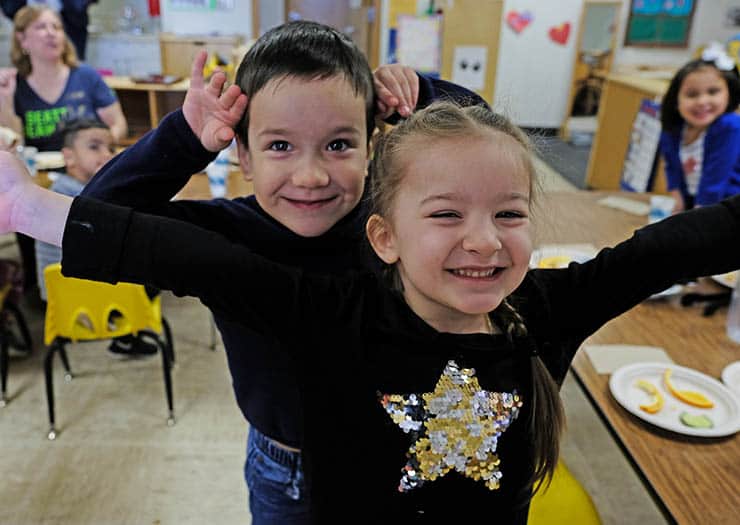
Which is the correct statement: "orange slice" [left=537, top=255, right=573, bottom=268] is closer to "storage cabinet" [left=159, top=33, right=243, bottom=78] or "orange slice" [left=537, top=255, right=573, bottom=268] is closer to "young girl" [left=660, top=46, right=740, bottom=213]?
"young girl" [left=660, top=46, right=740, bottom=213]

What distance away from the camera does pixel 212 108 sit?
0.96 m

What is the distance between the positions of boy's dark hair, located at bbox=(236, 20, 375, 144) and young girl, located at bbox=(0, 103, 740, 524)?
0.12m

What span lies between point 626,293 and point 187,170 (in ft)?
2.20

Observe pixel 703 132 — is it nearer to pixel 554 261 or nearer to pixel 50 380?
pixel 554 261

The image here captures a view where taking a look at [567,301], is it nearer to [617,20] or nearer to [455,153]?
[455,153]

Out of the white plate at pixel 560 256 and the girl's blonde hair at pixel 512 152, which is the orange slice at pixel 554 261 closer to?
the white plate at pixel 560 256

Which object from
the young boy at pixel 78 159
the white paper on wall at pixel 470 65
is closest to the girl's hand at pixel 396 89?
the young boy at pixel 78 159

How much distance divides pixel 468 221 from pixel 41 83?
3225mm

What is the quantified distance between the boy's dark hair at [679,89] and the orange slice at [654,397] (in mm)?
1965

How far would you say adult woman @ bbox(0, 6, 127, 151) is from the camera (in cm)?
318

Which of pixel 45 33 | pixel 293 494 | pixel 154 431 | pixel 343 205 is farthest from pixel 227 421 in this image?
pixel 45 33

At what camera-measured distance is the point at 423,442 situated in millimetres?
801

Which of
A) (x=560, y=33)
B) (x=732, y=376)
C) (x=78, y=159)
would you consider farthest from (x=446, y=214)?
(x=560, y=33)

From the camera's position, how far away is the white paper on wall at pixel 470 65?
6.45 metres
